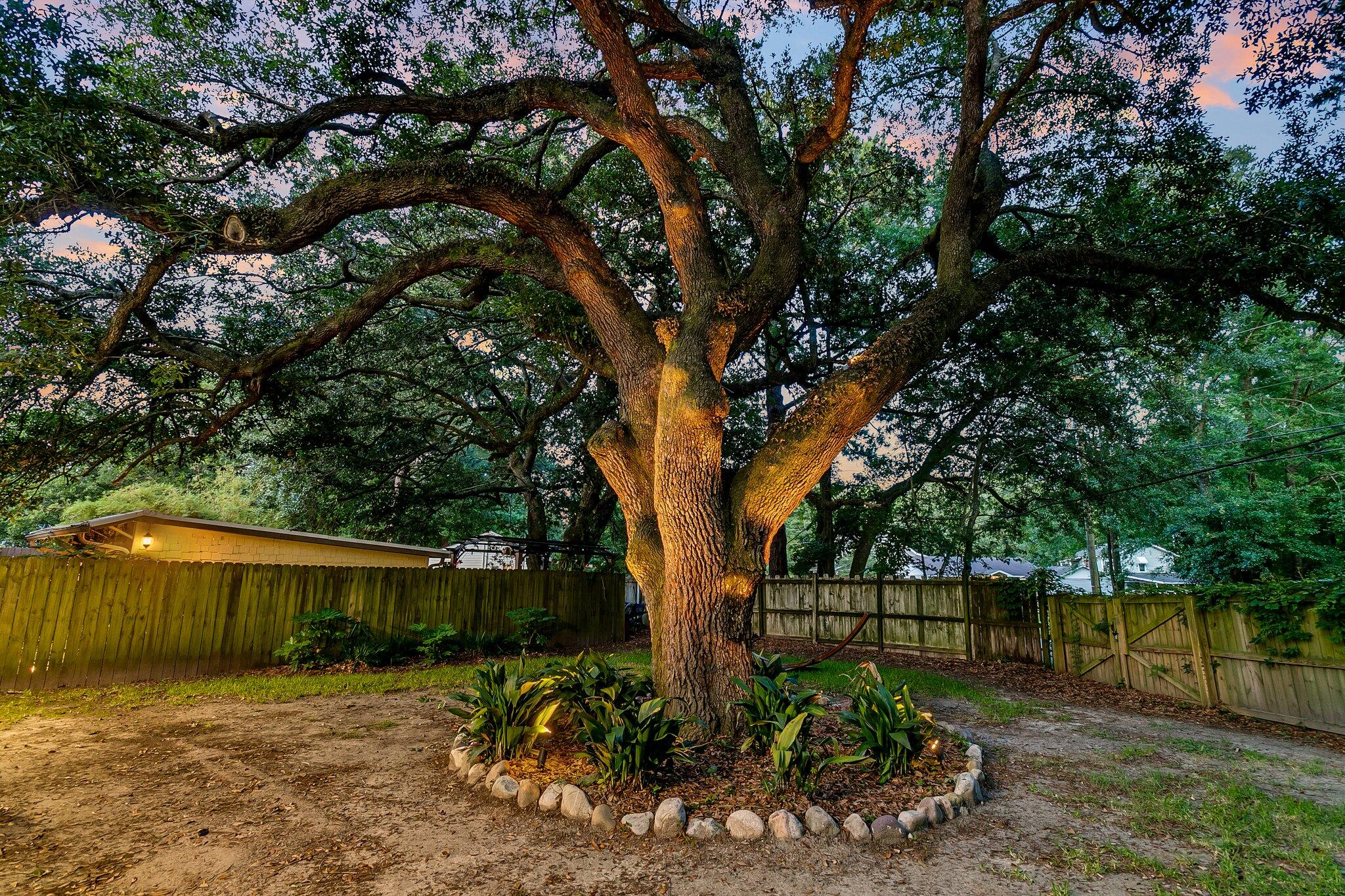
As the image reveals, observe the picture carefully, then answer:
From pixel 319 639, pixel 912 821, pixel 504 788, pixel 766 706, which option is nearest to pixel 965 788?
pixel 912 821

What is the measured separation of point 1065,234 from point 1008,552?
810cm

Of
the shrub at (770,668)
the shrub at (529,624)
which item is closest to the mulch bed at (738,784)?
the shrub at (770,668)

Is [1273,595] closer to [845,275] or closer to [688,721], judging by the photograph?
[688,721]

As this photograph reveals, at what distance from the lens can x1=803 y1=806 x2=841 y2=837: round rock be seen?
3.13 m

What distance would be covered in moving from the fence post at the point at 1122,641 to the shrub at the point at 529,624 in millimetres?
9132

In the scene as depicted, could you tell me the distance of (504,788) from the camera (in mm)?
3578

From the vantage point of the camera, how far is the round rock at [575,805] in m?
A: 3.27

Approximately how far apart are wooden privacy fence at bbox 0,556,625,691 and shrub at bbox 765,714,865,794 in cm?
827

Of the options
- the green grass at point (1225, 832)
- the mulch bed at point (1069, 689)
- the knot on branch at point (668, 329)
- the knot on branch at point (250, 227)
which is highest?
the knot on branch at point (250, 227)

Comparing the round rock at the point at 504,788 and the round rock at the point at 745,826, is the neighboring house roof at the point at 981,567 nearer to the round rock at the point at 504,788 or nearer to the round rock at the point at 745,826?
the round rock at the point at 745,826

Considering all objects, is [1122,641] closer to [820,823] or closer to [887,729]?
[887,729]

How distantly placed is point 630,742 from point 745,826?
78 centimetres

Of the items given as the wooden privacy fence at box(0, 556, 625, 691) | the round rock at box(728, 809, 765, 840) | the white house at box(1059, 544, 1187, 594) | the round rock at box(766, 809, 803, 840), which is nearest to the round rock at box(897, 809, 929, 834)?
the round rock at box(766, 809, 803, 840)

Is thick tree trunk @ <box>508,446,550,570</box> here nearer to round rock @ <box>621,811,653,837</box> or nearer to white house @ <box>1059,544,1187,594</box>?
round rock @ <box>621,811,653,837</box>
